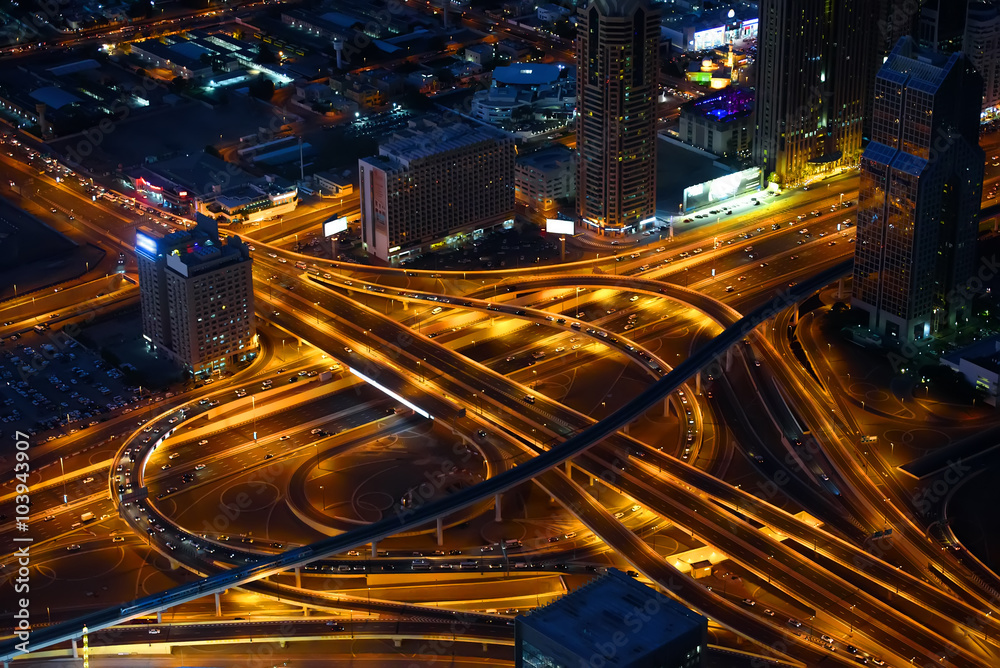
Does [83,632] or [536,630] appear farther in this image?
[83,632]

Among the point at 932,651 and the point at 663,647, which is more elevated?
the point at 663,647

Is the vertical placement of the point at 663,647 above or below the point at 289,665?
above

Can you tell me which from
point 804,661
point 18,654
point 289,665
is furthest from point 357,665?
point 804,661

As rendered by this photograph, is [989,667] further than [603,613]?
Yes

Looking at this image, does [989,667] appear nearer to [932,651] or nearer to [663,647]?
[932,651]

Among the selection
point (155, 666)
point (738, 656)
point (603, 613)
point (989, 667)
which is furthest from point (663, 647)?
point (155, 666)

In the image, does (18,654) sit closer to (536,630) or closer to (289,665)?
(289,665)
